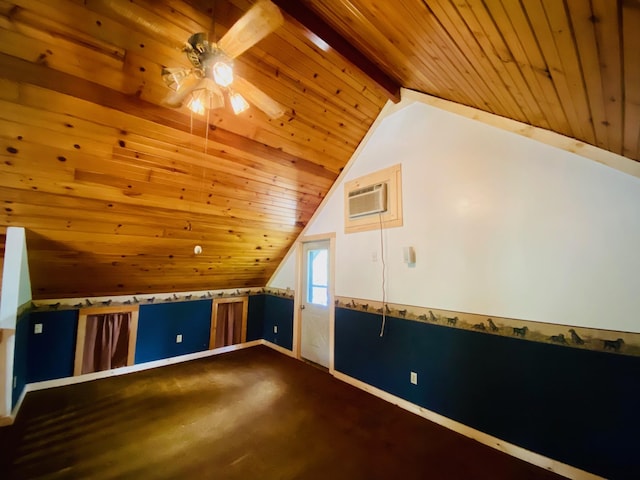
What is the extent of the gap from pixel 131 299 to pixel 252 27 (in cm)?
391

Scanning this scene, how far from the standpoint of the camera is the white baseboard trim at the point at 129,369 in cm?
313

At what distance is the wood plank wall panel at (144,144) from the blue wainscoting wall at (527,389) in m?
2.29

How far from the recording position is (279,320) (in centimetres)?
477

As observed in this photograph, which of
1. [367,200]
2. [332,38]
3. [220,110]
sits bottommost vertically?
[367,200]

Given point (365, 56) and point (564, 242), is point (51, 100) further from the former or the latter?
point (564, 242)

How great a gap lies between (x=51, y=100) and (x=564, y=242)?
12.4 ft

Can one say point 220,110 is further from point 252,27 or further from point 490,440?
point 490,440

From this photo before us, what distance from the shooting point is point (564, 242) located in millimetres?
1976

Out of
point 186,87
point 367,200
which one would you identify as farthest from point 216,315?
point 186,87

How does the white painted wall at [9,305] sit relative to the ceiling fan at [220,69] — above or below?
below

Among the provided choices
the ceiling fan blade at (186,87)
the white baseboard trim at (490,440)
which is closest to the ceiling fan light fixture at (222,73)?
the ceiling fan blade at (186,87)

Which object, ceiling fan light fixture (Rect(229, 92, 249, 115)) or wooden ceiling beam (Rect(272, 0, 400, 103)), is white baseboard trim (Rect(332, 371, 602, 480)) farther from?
wooden ceiling beam (Rect(272, 0, 400, 103))

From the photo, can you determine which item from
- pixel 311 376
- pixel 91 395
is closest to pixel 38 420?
pixel 91 395

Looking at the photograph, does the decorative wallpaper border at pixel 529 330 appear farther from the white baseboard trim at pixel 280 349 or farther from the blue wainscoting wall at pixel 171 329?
the blue wainscoting wall at pixel 171 329
